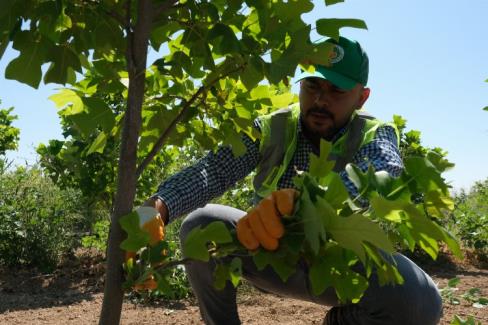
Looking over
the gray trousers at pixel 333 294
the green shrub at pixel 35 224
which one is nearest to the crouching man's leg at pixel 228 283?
the gray trousers at pixel 333 294

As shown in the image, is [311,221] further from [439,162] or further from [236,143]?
[236,143]

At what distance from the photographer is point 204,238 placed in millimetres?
1073

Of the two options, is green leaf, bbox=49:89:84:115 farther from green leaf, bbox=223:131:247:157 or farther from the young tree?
green leaf, bbox=223:131:247:157

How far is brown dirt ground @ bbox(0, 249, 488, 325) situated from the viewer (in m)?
3.75

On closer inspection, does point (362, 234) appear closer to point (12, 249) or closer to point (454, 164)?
point (454, 164)

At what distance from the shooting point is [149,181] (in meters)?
5.36

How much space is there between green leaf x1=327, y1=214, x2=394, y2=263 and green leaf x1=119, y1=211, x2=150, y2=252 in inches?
15.7

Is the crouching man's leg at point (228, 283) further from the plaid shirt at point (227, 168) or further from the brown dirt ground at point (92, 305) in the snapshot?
the brown dirt ground at point (92, 305)

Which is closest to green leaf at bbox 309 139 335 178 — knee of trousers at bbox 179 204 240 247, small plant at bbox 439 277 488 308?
knee of trousers at bbox 179 204 240 247

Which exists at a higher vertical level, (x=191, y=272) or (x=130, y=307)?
(x=191, y=272)

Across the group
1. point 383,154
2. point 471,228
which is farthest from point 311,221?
point 471,228

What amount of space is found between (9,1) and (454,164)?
97cm

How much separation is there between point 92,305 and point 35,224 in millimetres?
1661

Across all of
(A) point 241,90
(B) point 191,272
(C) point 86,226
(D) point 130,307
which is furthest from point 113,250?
(C) point 86,226
